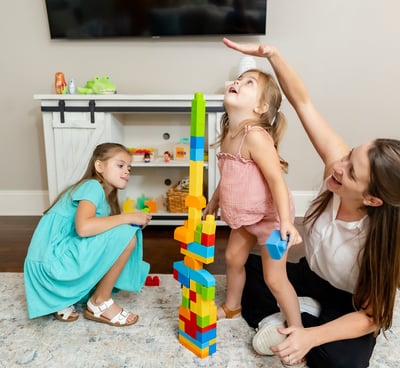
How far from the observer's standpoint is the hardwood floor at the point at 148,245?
159 centimetres

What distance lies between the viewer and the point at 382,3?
2014 millimetres

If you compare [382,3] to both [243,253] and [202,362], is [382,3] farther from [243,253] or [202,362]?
[202,362]

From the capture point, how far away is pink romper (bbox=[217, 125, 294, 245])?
3.37 ft

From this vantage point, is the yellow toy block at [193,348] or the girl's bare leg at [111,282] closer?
the yellow toy block at [193,348]

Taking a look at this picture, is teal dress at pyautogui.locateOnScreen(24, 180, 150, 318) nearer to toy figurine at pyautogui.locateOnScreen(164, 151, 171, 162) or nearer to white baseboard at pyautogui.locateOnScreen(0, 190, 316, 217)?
toy figurine at pyautogui.locateOnScreen(164, 151, 171, 162)

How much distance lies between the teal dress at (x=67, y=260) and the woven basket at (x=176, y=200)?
0.79 m

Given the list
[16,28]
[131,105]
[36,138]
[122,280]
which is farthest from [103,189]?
[16,28]

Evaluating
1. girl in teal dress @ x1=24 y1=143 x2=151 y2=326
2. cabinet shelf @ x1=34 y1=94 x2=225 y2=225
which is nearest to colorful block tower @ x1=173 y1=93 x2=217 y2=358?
girl in teal dress @ x1=24 y1=143 x2=151 y2=326

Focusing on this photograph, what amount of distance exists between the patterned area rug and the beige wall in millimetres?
1205

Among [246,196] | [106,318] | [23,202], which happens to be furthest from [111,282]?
[23,202]

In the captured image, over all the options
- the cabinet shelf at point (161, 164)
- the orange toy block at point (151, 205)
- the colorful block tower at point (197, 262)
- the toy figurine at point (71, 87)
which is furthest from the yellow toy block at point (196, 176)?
the toy figurine at point (71, 87)

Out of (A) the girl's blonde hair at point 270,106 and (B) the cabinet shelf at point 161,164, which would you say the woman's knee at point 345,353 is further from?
(B) the cabinet shelf at point 161,164

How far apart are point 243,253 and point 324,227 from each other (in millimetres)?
260

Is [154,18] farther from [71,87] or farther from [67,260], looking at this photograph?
[67,260]
